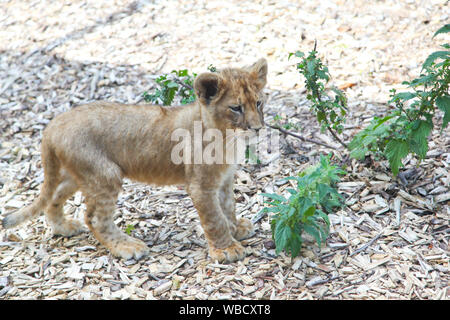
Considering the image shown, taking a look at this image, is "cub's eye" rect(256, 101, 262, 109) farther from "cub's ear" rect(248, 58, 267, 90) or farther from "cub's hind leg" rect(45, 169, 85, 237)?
"cub's hind leg" rect(45, 169, 85, 237)

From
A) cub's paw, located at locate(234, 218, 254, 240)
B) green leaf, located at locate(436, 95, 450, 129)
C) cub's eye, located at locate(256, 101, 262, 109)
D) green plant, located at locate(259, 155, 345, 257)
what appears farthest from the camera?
cub's paw, located at locate(234, 218, 254, 240)

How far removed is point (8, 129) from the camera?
8.05 m

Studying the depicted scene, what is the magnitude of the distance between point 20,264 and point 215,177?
7.53 feet

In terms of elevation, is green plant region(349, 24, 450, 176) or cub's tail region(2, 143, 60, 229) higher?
green plant region(349, 24, 450, 176)

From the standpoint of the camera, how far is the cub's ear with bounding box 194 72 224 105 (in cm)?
477

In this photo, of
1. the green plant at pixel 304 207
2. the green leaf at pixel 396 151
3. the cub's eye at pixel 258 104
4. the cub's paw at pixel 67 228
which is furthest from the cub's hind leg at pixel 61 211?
the green leaf at pixel 396 151

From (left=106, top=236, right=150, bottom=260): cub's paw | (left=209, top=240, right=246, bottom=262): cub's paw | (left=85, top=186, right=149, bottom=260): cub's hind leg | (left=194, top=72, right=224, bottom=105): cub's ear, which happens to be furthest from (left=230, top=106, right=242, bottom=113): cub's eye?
(left=106, top=236, right=150, bottom=260): cub's paw

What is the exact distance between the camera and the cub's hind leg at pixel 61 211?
558 cm

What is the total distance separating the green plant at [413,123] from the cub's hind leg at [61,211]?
317 centimetres

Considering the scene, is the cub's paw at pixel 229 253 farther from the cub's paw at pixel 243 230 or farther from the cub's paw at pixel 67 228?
the cub's paw at pixel 67 228

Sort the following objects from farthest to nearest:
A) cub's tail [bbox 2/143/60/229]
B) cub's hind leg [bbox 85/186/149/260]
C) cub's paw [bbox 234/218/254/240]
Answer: cub's paw [bbox 234/218/254/240]
cub's tail [bbox 2/143/60/229]
cub's hind leg [bbox 85/186/149/260]

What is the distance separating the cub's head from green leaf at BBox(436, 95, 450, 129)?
5.54 feet
